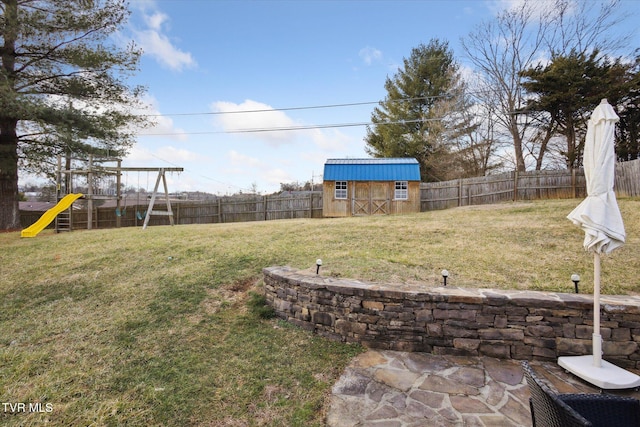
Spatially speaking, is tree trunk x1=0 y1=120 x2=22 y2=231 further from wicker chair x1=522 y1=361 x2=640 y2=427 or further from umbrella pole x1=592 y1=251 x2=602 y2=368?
umbrella pole x1=592 y1=251 x2=602 y2=368

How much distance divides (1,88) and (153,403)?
11.8 m

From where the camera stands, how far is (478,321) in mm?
3043

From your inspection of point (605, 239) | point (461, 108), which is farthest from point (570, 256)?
point (461, 108)

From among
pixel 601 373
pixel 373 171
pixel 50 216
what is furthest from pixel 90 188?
pixel 601 373

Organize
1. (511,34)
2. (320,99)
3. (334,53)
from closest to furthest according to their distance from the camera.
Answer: (334,53) → (320,99) → (511,34)

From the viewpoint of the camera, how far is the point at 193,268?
544cm

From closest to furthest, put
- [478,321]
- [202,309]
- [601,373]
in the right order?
[601,373] → [478,321] → [202,309]

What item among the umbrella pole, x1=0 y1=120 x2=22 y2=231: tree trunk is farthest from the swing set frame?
the umbrella pole

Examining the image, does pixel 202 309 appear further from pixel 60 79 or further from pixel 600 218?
pixel 60 79

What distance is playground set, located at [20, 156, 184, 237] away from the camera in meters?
10.7

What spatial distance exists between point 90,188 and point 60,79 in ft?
13.8

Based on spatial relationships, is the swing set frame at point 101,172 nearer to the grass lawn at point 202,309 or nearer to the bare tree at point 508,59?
the grass lawn at point 202,309

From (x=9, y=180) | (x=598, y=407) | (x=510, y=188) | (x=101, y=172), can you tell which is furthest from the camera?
(x=510, y=188)

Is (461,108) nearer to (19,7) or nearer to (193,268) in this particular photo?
(193,268)
